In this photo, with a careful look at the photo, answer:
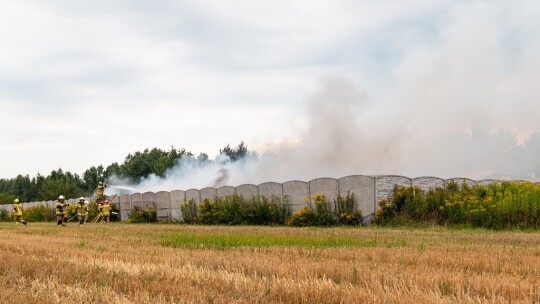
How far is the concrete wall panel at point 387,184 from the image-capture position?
2419cm

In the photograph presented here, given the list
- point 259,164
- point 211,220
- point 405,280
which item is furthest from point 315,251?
point 259,164

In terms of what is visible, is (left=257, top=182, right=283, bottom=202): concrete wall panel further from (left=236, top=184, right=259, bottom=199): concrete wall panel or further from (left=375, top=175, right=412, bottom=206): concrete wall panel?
(left=375, top=175, right=412, bottom=206): concrete wall panel

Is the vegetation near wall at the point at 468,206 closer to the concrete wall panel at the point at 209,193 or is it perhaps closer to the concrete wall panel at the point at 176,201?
the concrete wall panel at the point at 209,193

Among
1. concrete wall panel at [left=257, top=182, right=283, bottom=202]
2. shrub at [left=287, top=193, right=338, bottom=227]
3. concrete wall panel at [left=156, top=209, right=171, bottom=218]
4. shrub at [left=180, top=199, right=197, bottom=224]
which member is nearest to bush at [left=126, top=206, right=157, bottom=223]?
concrete wall panel at [left=156, top=209, right=171, bottom=218]

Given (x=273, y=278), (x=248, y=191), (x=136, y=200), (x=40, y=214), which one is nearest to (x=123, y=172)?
(x=40, y=214)

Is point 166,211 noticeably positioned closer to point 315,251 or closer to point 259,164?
point 259,164

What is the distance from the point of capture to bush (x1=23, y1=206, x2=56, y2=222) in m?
48.8

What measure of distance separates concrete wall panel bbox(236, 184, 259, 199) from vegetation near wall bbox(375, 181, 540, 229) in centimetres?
669

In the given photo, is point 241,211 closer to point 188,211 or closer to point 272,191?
point 272,191

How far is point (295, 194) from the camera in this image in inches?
1050

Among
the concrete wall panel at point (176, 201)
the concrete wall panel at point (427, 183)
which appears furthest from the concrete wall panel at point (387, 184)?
the concrete wall panel at point (176, 201)

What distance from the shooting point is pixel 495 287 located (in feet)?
19.6

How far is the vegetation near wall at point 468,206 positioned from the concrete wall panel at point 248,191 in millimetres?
6693

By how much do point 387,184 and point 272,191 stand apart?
5.62 meters
